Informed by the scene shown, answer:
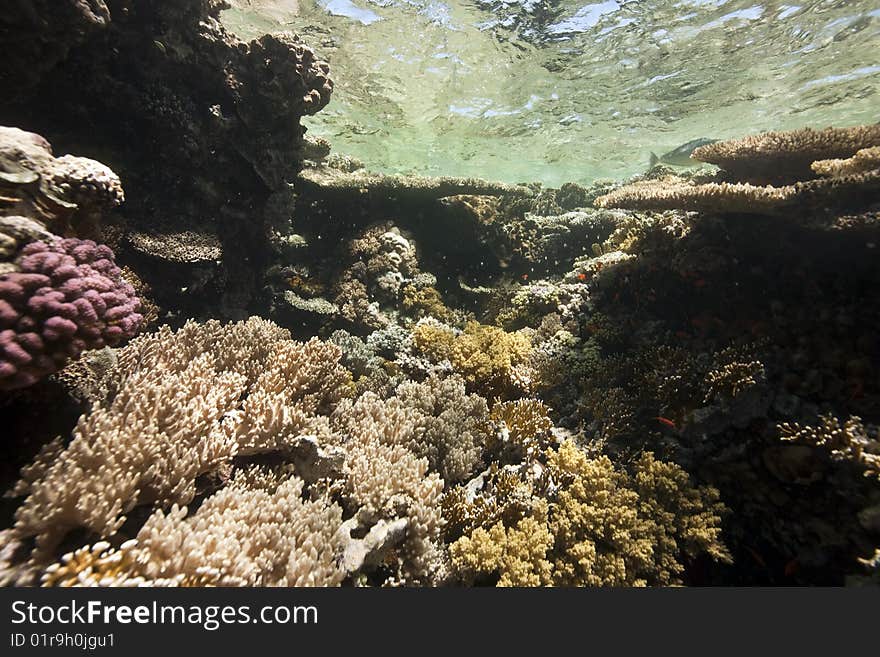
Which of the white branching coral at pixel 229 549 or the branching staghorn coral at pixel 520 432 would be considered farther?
the branching staghorn coral at pixel 520 432

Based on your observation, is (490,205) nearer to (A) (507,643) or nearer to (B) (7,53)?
(B) (7,53)

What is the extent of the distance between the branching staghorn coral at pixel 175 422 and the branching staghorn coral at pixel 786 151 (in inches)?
324

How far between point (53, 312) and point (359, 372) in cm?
434

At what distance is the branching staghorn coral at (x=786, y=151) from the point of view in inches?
253

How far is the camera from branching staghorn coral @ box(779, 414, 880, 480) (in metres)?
3.52

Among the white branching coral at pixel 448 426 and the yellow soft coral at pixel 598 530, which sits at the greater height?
the white branching coral at pixel 448 426

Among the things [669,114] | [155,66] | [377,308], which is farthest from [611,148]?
[155,66]

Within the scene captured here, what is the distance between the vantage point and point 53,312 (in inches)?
107

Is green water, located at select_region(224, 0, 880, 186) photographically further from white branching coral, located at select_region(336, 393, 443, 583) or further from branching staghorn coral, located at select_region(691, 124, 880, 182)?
white branching coral, located at select_region(336, 393, 443, 583)

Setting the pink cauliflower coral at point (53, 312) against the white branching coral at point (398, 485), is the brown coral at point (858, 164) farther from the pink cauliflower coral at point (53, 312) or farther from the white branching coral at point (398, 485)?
the pink cauliflower coral at point (53, 312)

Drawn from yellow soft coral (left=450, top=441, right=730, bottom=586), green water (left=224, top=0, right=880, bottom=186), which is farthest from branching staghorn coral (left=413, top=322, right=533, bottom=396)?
green water (left=224, top=0, right=880, bottom=186)

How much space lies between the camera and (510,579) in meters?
3.22

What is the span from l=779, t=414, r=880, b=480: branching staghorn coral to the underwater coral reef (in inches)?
0.9

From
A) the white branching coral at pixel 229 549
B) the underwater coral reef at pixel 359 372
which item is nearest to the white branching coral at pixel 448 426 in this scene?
the underwater coral reef at pixel 359 372
